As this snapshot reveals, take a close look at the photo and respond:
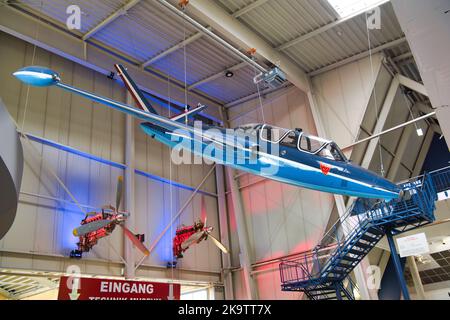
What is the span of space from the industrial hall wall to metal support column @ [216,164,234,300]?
54cm

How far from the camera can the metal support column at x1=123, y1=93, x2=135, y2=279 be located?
49.8 ft

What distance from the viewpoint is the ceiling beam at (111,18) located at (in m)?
14.6

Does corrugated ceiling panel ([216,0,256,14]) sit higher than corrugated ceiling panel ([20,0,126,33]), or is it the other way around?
corrugated ceiling panel ([20,0,126,33])

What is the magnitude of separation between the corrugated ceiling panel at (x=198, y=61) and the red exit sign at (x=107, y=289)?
37.0ft

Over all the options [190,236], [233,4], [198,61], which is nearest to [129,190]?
[190,236]

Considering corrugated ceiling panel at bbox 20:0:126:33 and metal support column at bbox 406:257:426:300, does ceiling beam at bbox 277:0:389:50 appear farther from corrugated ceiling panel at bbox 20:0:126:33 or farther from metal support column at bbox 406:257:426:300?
metal support column at bbox 406:257:426:300

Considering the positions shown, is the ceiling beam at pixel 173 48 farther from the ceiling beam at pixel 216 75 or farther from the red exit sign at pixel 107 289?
the red exit sign at pixel 107 289

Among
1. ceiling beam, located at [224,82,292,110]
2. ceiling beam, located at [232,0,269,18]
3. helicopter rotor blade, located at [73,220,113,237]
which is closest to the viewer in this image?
helicopter rotor blade, located at [73,220,113,237]

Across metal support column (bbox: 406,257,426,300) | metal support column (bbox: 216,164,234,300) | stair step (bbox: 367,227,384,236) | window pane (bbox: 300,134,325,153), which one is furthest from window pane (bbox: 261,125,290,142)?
metal support column (bbox: 406,257,426,300)

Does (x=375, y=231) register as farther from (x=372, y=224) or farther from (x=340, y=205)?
(x=340, y=205)

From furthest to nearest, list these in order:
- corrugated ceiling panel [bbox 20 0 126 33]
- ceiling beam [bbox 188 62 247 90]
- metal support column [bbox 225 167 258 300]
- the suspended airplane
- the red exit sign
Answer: metal support column [bbox 225 167 258 300] → ceiling beam [bbox 188 62 247 90] → corrugated ceiling panel [bbox 20 0 126 33] → the suspended airplane → the red exit sign

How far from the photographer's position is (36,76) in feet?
21.1

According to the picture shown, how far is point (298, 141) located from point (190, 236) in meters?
8.03
